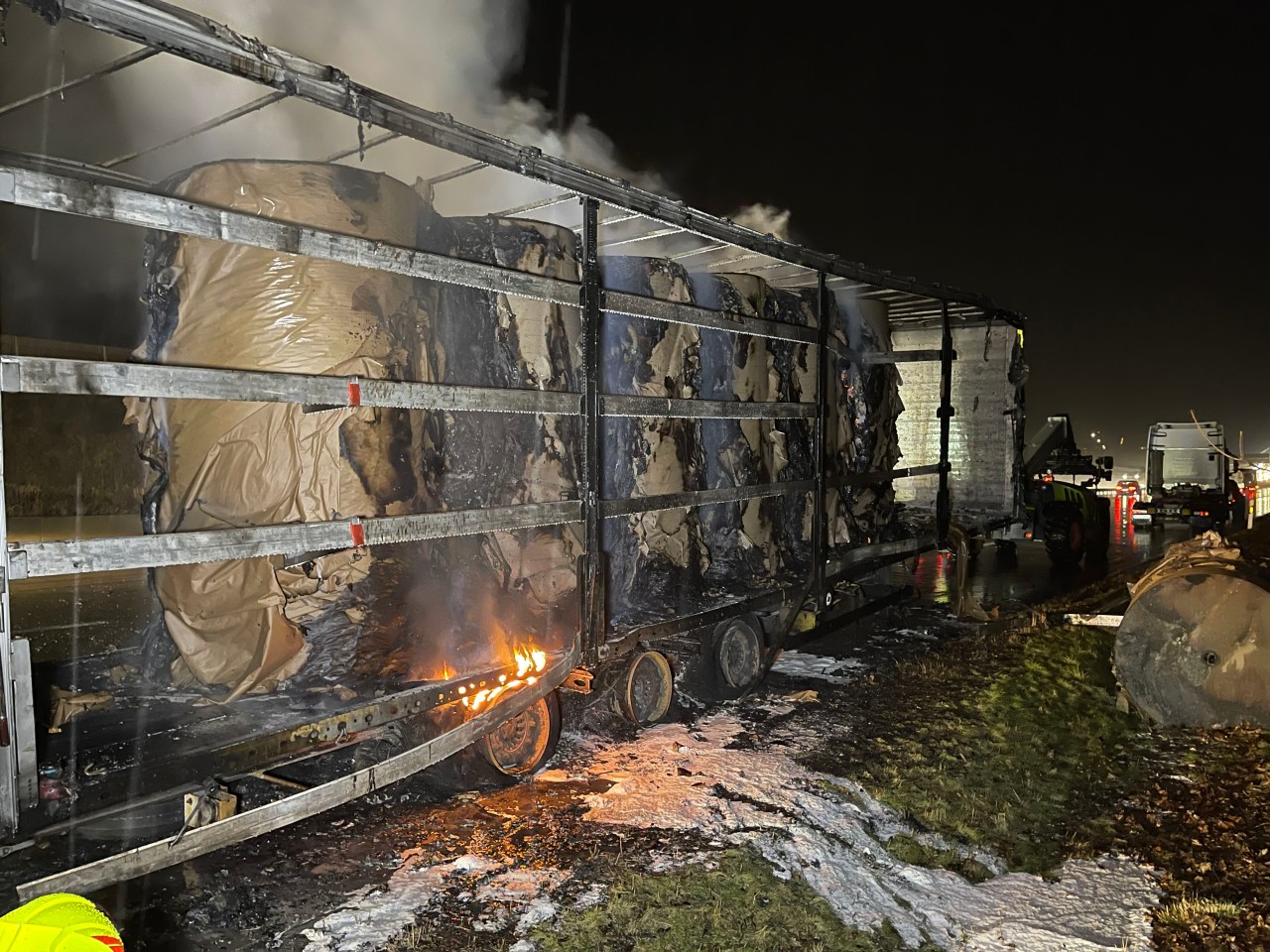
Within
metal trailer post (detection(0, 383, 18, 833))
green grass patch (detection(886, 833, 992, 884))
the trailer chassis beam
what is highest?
metal trailer post (detection(0, 383, 18, 833))

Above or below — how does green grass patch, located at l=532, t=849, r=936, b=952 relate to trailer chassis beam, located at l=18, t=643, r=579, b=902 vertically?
below

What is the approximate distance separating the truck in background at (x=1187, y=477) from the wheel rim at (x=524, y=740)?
20171 millimetres

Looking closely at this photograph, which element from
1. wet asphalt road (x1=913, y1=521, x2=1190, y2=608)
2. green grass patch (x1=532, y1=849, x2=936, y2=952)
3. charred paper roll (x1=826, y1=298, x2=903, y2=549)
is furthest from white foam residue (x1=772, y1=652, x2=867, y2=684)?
green grass patch (x1=532, y1=849, x2=936, y2=952)

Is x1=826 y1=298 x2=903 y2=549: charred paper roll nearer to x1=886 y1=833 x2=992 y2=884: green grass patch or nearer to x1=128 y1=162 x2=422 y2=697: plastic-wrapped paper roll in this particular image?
x1=886 y1=833 x2=992 y2=884: green grass patch

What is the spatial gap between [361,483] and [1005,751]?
14.8 ft

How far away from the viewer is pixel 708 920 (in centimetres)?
353

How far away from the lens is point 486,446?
5.24 m

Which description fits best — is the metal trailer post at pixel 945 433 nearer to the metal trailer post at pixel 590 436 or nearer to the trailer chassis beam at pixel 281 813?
the metal trailer post at pixel 590 436

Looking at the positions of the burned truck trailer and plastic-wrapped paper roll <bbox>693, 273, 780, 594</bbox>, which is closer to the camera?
the burned truck trailer

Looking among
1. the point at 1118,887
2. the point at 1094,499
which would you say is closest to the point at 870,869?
the point at 1118,887

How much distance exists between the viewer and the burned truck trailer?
10.2ft

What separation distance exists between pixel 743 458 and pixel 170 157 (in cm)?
505

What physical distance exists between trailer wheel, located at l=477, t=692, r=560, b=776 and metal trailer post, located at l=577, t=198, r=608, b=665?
0.39 meters

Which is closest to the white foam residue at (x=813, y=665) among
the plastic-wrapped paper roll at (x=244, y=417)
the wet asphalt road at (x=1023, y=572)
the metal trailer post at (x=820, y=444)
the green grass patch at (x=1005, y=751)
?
the green grass patch at (x=1005, y=751)
